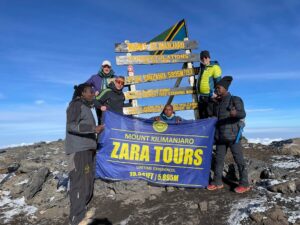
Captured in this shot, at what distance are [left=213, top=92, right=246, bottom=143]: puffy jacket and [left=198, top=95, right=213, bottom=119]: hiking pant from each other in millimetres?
963

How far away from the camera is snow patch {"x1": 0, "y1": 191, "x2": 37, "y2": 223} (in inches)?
371

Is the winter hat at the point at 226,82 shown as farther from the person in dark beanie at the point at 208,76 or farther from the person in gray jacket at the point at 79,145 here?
the person in gray jacket at the point at 79,145

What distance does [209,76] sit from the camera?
32.1 ft

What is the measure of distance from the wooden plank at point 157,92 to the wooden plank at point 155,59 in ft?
3.03

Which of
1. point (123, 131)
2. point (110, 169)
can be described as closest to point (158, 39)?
point (123, 131)

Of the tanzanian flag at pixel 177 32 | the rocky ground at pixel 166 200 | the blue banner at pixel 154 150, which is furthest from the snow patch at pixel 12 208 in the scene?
the tanzanian flag at pixel 177 32

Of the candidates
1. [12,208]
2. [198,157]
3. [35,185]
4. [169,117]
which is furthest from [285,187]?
[12,208]

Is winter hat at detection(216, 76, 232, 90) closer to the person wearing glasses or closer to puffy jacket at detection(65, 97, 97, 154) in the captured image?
the person wearing glasses

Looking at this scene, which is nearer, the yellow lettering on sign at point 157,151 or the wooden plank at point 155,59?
the yellow lettering on sign at point 157,151

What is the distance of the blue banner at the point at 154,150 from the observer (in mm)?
9242

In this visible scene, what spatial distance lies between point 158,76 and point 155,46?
1.00 m

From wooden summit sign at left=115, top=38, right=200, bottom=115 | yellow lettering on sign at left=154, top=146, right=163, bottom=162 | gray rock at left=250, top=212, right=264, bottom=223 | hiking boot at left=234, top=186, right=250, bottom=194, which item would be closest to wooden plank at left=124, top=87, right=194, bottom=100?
wooden summit sign at left=115, top=38, right=200, bottom=115

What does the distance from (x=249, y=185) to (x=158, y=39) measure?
19.3ft

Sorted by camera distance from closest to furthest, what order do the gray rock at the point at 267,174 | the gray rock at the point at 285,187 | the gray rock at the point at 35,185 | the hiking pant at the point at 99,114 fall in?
the gray rock at the point at 285,187
the gray rock at the point at 267,174
the hiking pant at the point at 99,114
the gray rock at the point at 35,185
